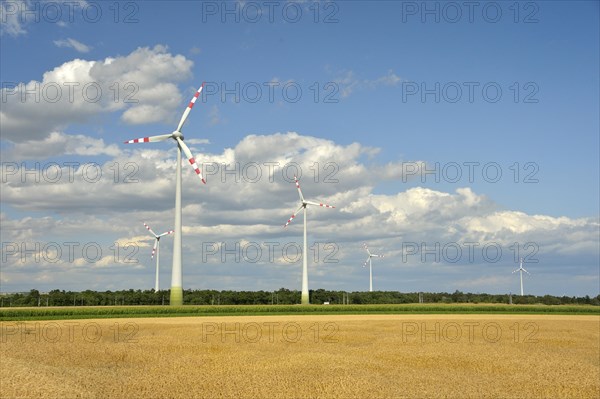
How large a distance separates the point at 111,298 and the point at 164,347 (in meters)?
132

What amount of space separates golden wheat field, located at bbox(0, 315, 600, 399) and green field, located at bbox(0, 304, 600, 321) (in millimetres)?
37674

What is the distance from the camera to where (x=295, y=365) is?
32562 millimetres

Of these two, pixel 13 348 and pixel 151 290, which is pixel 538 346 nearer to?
pixel 13 348

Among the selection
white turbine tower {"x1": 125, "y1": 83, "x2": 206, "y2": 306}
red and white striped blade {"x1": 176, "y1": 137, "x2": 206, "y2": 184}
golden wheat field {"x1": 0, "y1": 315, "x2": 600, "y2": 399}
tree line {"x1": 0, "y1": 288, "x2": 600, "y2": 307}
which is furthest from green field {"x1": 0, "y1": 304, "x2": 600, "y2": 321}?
tree line {"x1": 0, "y1": 288, "x2": 600, "y2": 307}

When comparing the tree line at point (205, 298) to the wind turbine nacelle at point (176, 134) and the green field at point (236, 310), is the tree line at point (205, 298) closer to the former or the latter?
the green field at point (236, 310)

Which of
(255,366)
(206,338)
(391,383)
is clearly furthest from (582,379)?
(206,338)

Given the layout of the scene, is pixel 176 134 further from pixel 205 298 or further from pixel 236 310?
pixel 205 298

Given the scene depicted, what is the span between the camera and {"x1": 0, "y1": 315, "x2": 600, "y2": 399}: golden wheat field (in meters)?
24.8

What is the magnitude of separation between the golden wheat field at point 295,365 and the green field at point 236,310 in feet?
124

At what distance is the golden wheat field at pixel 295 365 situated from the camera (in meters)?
24.8

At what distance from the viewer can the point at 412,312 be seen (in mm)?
114812

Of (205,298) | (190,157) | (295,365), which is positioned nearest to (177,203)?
(190,157)

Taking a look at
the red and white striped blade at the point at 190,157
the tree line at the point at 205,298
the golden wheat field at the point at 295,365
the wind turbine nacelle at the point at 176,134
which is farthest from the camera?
the tree line at the point at 205,298

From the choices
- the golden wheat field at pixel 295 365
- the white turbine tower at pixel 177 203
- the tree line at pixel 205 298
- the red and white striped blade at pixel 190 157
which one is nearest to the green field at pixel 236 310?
the white turbine tower at pixel 177 203
